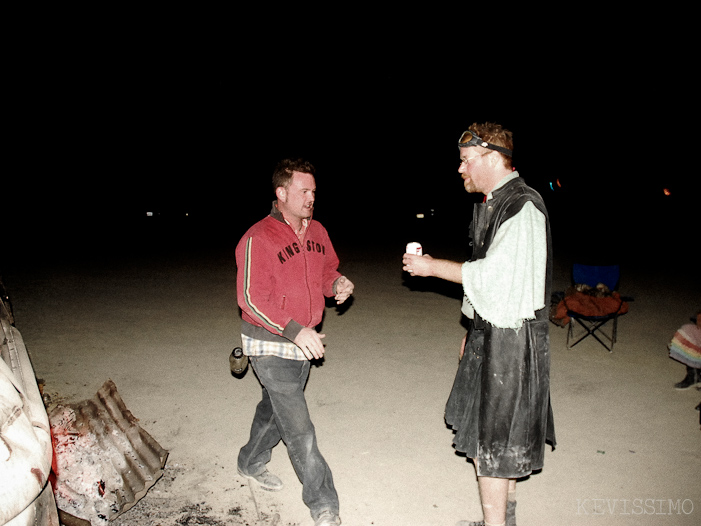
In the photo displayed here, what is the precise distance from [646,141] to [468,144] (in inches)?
1193

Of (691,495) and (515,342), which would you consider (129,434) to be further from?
(691,495)

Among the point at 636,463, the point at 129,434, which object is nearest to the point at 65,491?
the point at 129,434

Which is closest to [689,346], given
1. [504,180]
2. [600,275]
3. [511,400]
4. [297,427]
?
[600,275]

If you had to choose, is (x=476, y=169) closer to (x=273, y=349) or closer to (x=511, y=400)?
(x=511, y=400)

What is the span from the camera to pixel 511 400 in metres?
2.40

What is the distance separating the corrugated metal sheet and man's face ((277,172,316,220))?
6.24ft

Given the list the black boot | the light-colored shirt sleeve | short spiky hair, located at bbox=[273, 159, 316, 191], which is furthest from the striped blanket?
short spiky hair, located at bbox=[273, 159, 316, 191]

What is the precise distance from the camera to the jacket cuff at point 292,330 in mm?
2652

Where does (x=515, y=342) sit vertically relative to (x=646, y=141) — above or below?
above

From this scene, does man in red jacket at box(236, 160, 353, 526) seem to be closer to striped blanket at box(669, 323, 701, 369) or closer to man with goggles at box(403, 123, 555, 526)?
man with goggles at box(403, 123, 555, 526)

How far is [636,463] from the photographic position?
3.61 metres

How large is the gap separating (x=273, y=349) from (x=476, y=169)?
1.54 metres

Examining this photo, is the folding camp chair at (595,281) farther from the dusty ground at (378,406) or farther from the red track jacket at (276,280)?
the red track jacket at (276,280)

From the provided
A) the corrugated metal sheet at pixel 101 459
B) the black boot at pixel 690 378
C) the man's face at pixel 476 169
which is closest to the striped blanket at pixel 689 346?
the black boot at pixel 690 378
